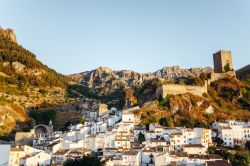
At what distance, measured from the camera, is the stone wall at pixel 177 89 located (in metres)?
61.5

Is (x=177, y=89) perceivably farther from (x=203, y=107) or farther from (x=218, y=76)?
(x=218, y=76)

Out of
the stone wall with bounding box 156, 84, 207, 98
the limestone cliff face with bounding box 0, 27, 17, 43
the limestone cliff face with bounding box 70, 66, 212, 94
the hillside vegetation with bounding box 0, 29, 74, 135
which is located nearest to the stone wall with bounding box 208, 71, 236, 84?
the stone wall with bounding box 156, 84, 207, 98

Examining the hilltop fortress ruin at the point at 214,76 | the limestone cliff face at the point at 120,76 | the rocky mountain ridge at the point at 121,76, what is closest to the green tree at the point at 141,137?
the hilltop fortress ruin at the point at 214,76

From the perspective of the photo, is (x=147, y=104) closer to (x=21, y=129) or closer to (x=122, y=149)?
(x=122, y=149)

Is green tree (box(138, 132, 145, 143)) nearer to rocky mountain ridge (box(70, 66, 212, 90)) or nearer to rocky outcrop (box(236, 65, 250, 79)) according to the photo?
rocky outcrop (box(236, 65, 250, 79))

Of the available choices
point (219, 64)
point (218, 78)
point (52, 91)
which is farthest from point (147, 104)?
point (52, 91)

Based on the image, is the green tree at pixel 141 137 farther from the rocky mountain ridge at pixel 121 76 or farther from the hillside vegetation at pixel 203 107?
the rocky mountain ridge at pixel 121 76

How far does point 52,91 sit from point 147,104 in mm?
36085

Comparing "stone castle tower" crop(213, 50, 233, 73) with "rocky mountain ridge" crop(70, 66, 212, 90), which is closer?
"stone castle tower" crop(213, 50, 233, 73)

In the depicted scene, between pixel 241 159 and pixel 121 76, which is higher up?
pixel 121 76

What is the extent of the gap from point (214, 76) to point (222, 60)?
33.0 ft

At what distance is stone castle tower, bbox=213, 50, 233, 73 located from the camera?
263 ft

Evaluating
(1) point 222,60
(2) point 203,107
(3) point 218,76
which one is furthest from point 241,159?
(1) point 222,60

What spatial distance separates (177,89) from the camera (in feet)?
207
